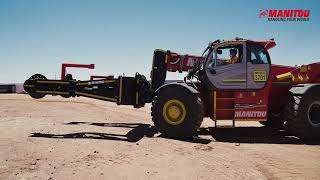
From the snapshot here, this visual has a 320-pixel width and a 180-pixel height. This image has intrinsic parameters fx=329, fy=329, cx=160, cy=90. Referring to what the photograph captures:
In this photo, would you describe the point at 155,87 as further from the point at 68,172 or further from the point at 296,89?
the point at 68,172

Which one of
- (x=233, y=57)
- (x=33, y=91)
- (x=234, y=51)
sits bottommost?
(x=33, y=91)

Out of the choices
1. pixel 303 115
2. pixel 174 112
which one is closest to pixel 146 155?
pixel 174 112

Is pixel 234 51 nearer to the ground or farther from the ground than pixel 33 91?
farther from the ground

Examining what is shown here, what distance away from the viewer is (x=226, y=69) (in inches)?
382

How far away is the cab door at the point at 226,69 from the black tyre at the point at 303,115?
1442 mm

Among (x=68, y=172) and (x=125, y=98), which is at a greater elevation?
(x=125, y=98)

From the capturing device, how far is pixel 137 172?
19.3ft

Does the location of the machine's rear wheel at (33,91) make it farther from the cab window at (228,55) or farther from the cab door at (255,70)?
the cab door at (255,70)

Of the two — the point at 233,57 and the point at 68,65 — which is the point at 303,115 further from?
the point at 68,65

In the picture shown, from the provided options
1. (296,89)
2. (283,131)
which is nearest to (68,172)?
(296,89)

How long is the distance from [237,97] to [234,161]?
3.27 metres

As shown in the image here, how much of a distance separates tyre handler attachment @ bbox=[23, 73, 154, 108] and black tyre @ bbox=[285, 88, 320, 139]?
4.42m

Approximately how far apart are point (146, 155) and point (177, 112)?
265 centimetres

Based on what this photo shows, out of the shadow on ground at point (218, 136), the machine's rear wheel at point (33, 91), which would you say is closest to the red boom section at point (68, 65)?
the machine's rear wheel at point (33, 91)
